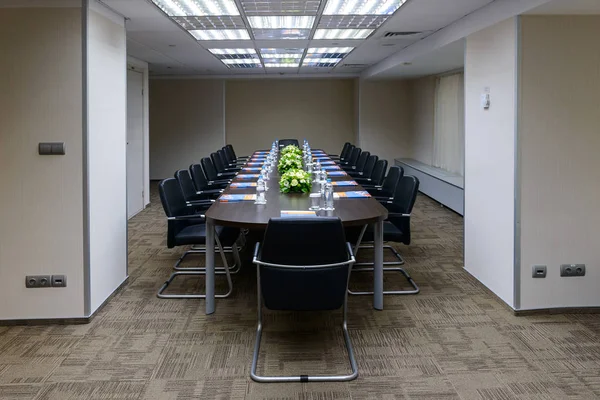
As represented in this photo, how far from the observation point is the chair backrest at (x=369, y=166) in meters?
7.49

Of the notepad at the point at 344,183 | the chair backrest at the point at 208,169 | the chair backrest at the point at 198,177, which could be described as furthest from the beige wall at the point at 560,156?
the chair backrest at the point at 208,169

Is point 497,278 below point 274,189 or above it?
below

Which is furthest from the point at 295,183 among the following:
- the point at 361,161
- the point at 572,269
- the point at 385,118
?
the point at 385,118

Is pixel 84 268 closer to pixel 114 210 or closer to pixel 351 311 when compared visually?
pixel 114 210

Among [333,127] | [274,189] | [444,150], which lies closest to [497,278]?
[274,189]

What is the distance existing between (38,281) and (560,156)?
388 cm

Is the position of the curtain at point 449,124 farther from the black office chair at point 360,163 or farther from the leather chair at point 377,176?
the leather chair at point 377,176

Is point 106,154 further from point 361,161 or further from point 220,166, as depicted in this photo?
point 361,161

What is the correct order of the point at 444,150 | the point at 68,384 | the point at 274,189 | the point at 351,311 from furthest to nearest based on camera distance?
the point at 444,150, the point at 274,189, the point at 351,311, the point at 68,384

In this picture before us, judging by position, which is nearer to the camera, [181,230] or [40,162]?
[40,162]

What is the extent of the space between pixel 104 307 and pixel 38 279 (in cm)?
57

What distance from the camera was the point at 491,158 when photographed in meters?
4.56

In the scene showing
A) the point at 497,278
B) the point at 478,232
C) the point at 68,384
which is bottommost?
the point at 68,384

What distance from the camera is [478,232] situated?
4887mm
